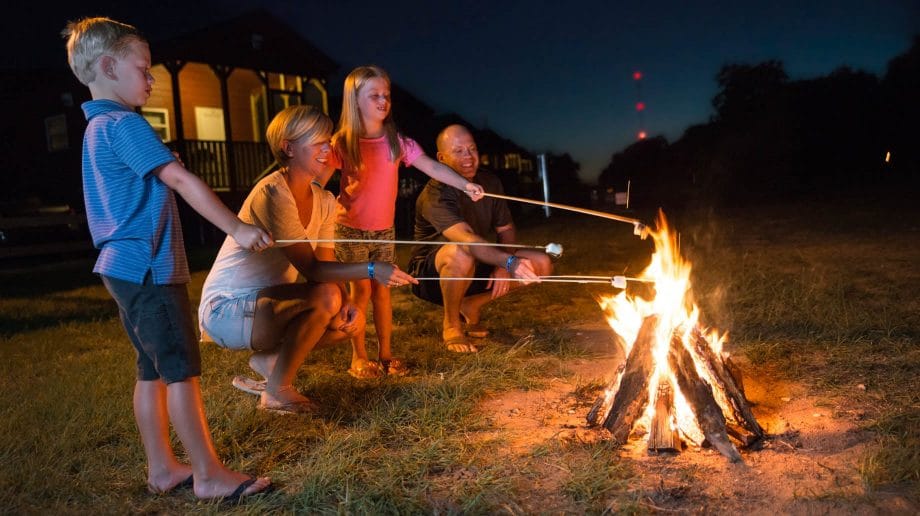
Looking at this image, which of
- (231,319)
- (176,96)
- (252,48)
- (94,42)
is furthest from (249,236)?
(252,48)

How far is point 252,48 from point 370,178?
15.0 meters

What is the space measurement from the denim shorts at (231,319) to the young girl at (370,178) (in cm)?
95

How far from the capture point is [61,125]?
1819 cm

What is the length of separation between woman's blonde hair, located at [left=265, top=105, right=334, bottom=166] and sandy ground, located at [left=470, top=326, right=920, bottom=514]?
1.69 m

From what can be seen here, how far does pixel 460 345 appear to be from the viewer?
15.5 feet

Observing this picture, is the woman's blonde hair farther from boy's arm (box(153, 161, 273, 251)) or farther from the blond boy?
boy's arm (box(153, 161, 273, 251))

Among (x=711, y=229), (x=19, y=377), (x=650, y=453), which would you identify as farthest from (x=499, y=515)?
(x=711, y=229)

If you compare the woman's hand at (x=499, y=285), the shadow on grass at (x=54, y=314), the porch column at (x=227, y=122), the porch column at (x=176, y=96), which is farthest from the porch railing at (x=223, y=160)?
the woman's hand at (x=499, y=285)

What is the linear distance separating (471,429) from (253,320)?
1.20m

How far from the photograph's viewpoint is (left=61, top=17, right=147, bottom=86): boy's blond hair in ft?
8.07

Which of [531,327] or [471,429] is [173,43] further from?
[471,429]

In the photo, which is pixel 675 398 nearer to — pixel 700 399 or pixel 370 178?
pixel 700 399

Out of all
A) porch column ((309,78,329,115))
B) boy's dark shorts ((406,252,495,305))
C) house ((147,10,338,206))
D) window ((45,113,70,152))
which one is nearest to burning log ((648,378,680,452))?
boy's dark shorts ((406,252,495,305))

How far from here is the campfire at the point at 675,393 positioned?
289 cm
